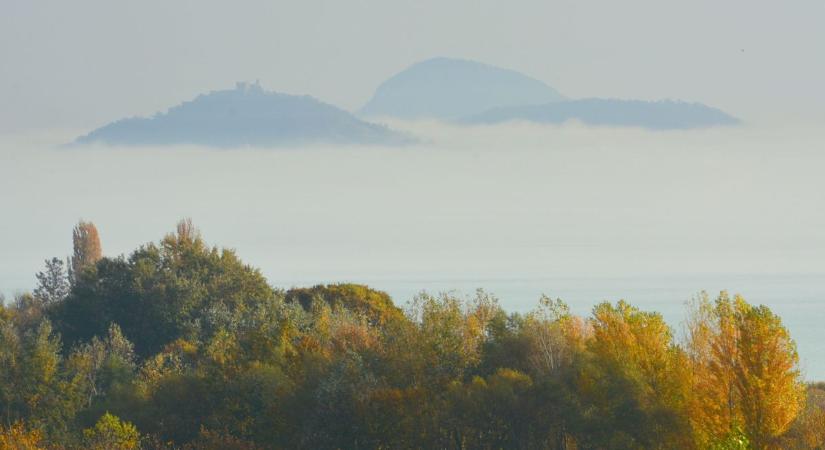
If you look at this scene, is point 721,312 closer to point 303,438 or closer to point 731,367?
point 731,367

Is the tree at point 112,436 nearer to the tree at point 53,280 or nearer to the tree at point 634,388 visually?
the tree at point 634,388

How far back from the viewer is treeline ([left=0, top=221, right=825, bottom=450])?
54688 millimetres

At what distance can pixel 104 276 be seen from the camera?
9981 centimetres

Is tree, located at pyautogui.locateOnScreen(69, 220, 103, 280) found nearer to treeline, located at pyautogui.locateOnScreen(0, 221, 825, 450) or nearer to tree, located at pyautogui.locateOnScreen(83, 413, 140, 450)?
treeline, located at pyautogui.locateOnScreen(0, 221, 825, 450)

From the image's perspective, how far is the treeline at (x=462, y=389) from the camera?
5469 centimetres

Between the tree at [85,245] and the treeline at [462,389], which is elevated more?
the tree at [85,245]

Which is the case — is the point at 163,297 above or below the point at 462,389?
above

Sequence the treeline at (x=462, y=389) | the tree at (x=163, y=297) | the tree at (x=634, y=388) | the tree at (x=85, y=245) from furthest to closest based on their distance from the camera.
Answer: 1. the tree at (x=85, y=245)
2. the tree at (x=163, y=297)
3. the treeline at (x=462, y=389)
4. the tree at (x=634, y=388)

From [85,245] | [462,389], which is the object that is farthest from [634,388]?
[85,245]

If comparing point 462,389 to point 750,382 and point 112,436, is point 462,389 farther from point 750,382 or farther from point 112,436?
point 112,436

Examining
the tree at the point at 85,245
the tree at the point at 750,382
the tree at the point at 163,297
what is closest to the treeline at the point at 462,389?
the tree at the point at 750,382

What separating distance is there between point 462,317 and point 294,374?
9178 mm

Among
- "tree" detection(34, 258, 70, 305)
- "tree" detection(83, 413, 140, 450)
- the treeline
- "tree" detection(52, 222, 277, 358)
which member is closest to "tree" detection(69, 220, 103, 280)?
"tree" detection(34, 258, 70, 305)

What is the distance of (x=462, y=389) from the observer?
56125 millimetres
